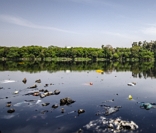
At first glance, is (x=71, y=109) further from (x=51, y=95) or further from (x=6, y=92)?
(x=6, y=92)

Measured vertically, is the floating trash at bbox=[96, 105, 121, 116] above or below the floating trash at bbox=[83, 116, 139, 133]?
below

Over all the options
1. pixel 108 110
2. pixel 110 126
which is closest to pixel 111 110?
pixel 108 110

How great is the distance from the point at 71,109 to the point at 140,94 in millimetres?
17067

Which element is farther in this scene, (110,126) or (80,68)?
(80,68)

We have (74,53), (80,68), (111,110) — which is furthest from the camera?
(74,53)

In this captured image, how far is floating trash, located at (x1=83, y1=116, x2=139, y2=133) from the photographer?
750 inches

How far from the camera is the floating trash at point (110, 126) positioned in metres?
19.1

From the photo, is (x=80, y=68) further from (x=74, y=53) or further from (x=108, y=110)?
(x=74, y=53)

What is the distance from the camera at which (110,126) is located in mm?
19609

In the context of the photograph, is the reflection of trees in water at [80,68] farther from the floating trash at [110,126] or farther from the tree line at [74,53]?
the tree line at [74,53]

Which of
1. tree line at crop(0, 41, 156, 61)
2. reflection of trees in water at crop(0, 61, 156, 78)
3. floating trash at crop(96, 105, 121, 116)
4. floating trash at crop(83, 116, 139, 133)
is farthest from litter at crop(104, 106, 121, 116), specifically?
tree line at crop(0, 41, 156, 61)

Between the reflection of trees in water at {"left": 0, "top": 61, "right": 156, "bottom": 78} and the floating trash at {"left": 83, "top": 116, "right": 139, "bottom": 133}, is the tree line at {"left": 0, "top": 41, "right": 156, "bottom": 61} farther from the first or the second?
the floating trash at {"left": 83, "top": 116, "right": 139, "bottom": 133}

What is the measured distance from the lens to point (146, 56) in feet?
588

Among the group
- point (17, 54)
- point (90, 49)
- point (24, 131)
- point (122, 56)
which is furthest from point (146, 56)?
point (24, 131)
